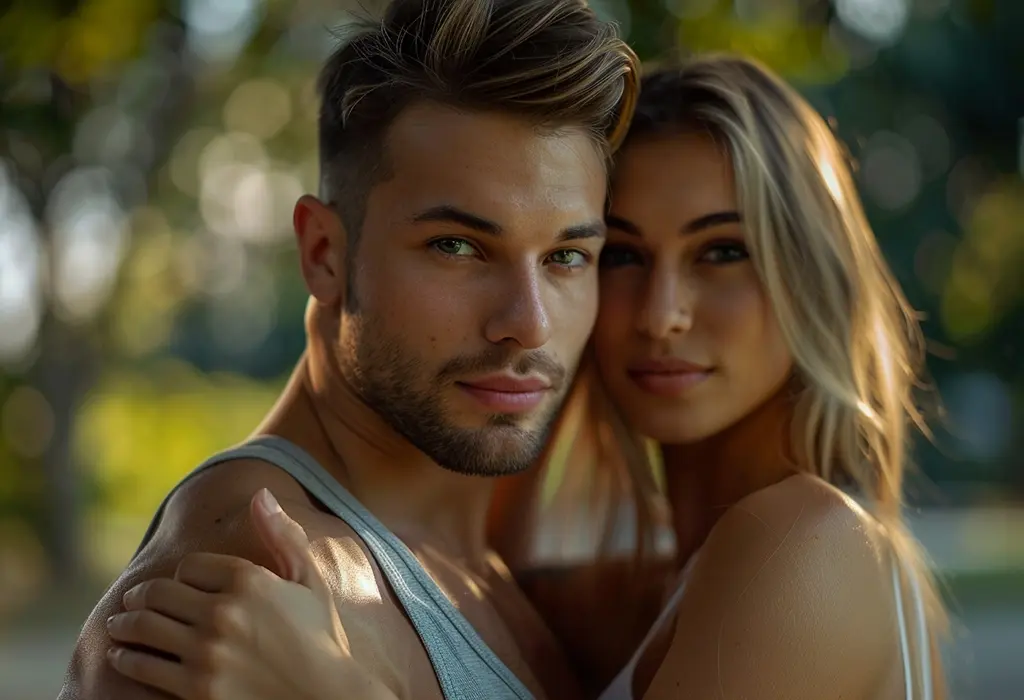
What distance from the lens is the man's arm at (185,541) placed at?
191cm

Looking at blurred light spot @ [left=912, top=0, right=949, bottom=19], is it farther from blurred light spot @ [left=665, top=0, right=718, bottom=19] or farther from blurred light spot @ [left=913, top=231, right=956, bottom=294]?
blurred light spot @ [left=665, top=0, right=718, bottom=19]

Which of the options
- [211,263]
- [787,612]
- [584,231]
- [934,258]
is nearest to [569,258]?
[584,231]

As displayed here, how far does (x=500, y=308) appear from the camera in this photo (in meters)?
2.25

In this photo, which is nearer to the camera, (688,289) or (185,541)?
(185,541)

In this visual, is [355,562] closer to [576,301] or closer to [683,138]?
[576,301]

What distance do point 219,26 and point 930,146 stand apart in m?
7.41

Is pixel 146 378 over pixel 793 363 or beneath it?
beneath

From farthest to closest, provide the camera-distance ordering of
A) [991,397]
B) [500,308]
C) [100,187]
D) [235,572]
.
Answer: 1. [991,397]
2. [100,187]
3. [500,308]
4. [235,572]

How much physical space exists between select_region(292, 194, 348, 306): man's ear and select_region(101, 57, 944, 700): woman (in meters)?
0.57

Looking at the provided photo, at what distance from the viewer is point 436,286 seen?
88.4 inches

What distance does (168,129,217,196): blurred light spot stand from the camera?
9.56 metres

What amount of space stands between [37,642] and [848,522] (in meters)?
7.66

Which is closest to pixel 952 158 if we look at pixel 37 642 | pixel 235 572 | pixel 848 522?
pixel 37 642

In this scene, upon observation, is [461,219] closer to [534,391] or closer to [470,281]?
[470,281]
